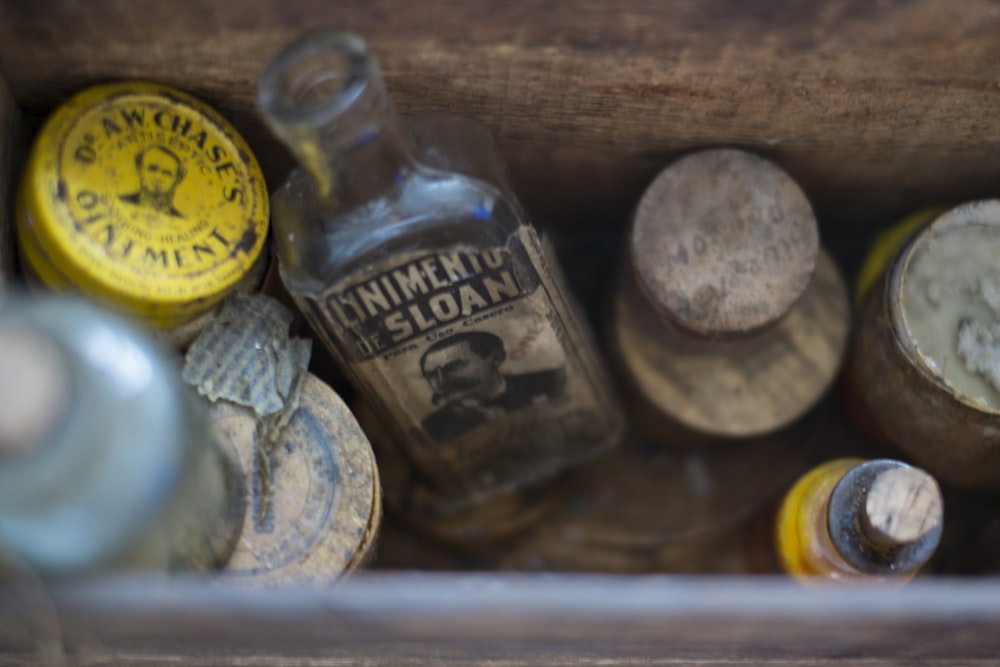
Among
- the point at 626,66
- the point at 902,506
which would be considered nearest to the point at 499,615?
the point at 902,506

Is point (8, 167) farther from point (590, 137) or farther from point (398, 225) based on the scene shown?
point (590, 137)

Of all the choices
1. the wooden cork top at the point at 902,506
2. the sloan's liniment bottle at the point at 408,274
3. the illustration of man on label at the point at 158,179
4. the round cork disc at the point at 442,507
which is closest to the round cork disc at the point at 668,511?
the round cork disc at the point at 442,507

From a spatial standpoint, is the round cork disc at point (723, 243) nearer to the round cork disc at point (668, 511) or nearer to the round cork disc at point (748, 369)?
the round cork disc at point (748, 369)

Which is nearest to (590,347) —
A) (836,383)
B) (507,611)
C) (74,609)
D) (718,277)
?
(718,277)

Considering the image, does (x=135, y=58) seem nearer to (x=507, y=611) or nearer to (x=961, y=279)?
(x=507, y=611)

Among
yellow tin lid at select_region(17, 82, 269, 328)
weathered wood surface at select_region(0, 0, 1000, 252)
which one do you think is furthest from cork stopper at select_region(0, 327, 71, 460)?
weathered wood surface at select_region(0, 0, 1000, 252)
